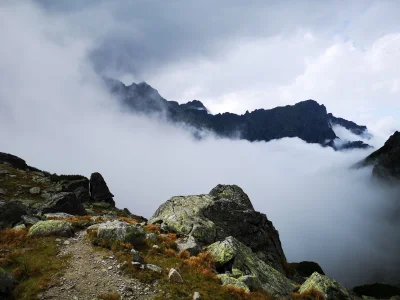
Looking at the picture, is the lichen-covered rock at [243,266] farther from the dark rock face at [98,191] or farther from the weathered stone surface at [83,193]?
the dark rock face at [98,191]

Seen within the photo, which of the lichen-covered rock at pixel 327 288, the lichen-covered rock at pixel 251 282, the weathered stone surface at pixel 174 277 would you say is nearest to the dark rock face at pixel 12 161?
the weathered stone surface at pixel 174 277

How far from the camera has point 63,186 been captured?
7081 cm

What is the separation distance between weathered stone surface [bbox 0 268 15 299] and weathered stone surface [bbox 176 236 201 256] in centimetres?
1281

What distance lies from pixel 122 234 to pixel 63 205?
24074 millimetres

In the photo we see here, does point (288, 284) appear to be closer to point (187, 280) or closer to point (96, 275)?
point (187, 280)

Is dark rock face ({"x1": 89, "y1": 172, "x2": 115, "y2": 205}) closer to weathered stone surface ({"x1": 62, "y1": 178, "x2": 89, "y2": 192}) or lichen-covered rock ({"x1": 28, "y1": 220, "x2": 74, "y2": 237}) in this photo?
weathered stone surface ({"x1": 62, "y1": 178, "x2": 89, "y2": 192})

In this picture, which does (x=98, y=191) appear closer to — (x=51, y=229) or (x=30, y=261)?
(x=51, y=229)

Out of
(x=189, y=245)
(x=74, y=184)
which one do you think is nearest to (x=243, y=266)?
(x=189, y=245)

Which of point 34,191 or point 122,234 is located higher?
point 34,191

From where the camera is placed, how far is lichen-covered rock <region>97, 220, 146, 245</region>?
2319cm

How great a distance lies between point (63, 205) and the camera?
4244 cm

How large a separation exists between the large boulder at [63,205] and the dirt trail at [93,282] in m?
22.8

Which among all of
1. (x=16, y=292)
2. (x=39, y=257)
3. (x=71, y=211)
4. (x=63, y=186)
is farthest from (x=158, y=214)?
(x=63, y=186)

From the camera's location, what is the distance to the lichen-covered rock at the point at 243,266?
22.9 metres
